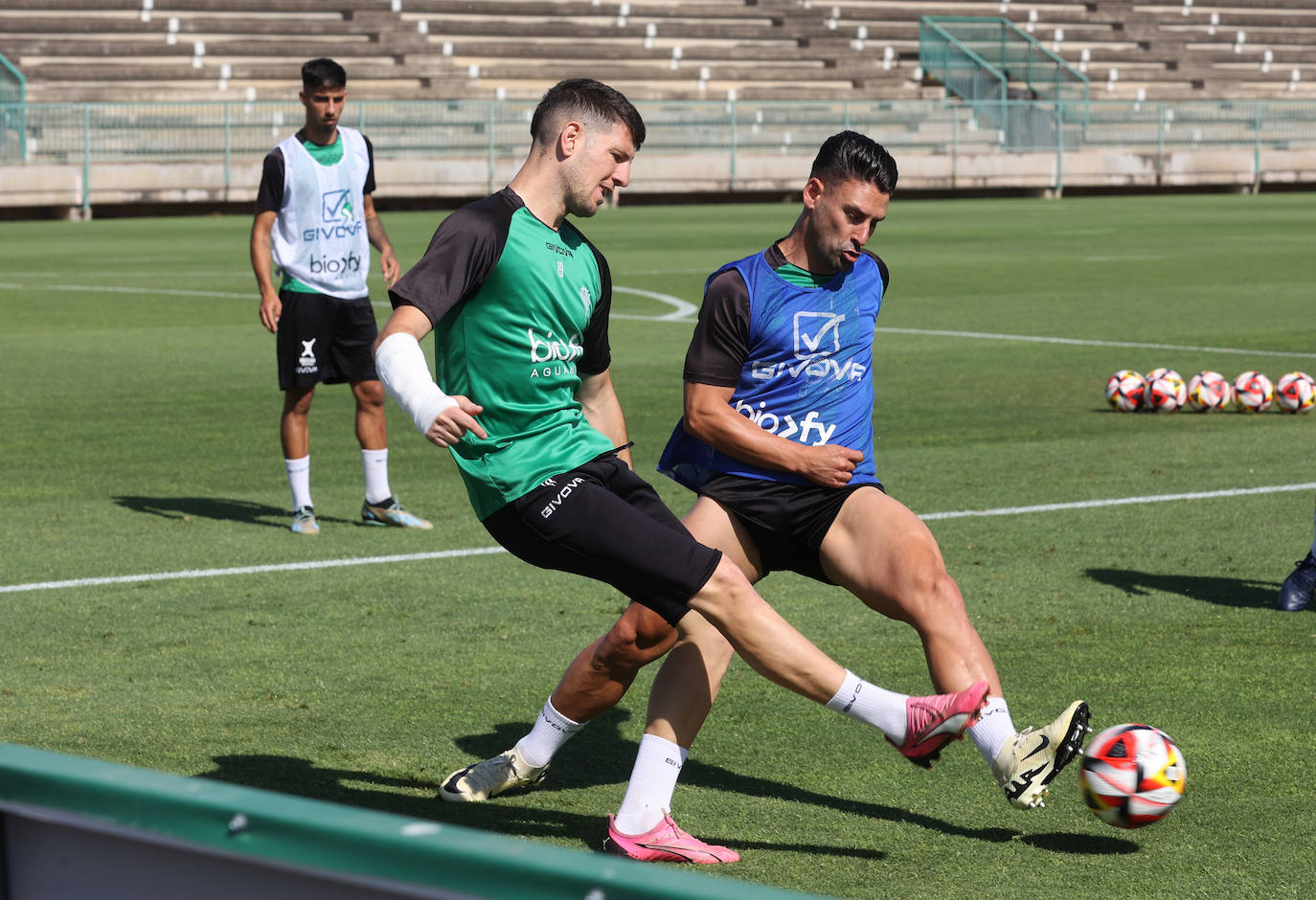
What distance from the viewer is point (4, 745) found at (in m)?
1.88

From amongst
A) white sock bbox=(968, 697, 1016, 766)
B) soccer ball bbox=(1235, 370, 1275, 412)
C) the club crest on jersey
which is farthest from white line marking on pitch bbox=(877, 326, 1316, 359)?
white sock bbox=(968, 697, 1016, 766)

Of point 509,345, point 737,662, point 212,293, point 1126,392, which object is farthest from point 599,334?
point 212,293

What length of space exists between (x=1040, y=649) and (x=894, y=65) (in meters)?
43.0

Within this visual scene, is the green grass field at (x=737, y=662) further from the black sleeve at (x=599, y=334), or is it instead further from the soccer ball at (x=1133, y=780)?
the black sleeve at (x=599, y=334)

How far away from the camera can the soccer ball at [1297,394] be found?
12.1 m

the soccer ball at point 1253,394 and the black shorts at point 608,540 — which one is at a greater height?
the black shorts at point 608,540

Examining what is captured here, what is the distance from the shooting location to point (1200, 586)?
7402 millimetres

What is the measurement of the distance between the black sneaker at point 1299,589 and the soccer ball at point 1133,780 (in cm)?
269

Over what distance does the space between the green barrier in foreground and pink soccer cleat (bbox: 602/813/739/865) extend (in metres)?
2.62

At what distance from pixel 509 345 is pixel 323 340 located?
479 cm

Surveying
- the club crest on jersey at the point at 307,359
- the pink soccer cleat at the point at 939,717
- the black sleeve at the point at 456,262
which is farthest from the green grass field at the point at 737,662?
the black sleeve at the point at 456,262

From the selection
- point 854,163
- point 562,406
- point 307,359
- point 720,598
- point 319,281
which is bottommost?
point 307,359

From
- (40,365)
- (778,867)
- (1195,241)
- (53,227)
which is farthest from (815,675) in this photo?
(53,227)

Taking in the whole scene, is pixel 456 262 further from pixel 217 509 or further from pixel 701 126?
pixel 701 126
